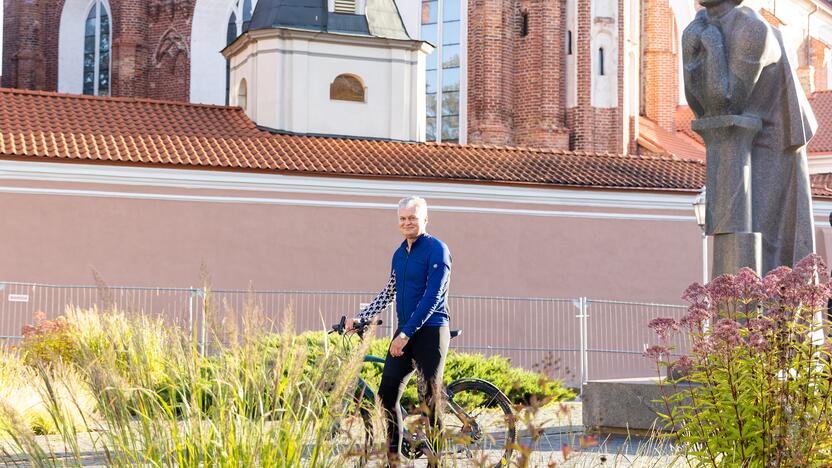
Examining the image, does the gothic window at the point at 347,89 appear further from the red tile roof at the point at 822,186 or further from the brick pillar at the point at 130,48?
the red tile roof at the point at 822,186

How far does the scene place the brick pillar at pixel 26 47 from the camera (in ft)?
131

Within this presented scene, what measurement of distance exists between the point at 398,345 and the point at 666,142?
35.0 m

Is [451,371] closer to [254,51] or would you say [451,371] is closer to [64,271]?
[64,271]

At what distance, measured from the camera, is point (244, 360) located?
17.6 ft

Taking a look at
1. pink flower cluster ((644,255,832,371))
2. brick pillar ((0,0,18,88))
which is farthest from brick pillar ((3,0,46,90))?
pink flower cluster ((644,255,832,371))

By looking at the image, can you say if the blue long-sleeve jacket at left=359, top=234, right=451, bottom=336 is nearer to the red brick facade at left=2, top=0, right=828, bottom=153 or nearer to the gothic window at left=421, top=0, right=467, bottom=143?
the red brick facade at left=2, top=0, right=828, bottom=153

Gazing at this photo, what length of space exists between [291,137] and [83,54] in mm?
15423

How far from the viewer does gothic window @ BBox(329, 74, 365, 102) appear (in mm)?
30962

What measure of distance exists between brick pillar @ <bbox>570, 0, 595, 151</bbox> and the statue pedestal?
27.2 metres

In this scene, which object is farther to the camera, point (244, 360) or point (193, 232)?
point (193, 232)

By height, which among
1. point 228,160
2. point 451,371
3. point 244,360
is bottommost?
point 451,371

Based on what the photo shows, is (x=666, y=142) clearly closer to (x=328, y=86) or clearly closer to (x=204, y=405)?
(x=328, y=86)

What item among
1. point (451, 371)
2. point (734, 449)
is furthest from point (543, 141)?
point (734, 449)

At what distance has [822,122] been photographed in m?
45.7
